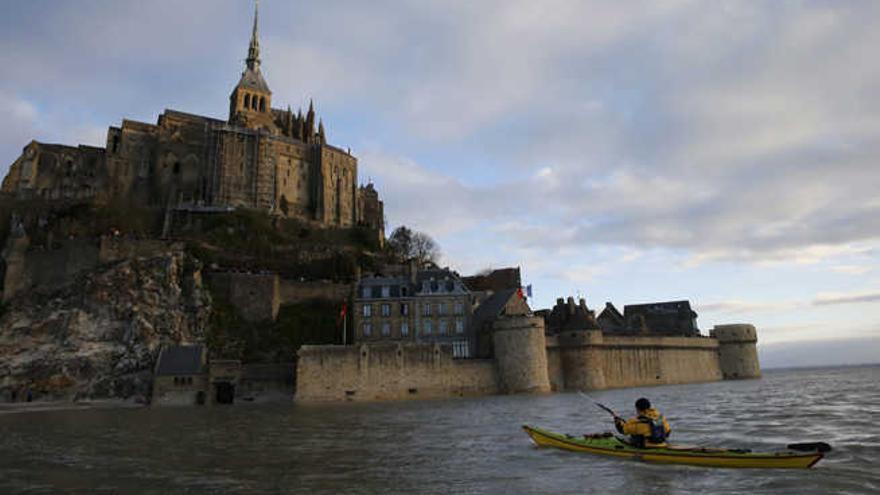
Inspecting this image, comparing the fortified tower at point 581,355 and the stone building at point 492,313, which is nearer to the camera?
the stone building at point 492,313

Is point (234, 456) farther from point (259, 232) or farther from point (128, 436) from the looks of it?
point (259, 232)

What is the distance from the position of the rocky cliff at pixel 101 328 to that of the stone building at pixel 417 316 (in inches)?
525

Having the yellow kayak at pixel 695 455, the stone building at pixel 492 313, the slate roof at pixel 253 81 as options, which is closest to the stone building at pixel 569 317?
the stone building at pixel 492 313

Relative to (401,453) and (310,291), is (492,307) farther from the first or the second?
(401,453)

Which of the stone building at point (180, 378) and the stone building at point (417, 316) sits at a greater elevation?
the stone building at point (417, 316)

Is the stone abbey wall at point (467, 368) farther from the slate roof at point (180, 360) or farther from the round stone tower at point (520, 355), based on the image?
the slate roof at point (180, 360)

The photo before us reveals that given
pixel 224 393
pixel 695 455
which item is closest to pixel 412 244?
pixel 224 393

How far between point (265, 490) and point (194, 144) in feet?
212

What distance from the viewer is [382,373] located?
43719 millimetres

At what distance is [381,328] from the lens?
2008 inches

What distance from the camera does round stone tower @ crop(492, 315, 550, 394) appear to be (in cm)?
4581

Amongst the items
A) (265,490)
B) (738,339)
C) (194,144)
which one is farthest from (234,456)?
(738,339)

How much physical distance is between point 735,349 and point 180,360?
62.6 metres

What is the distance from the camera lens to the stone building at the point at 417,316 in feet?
166
